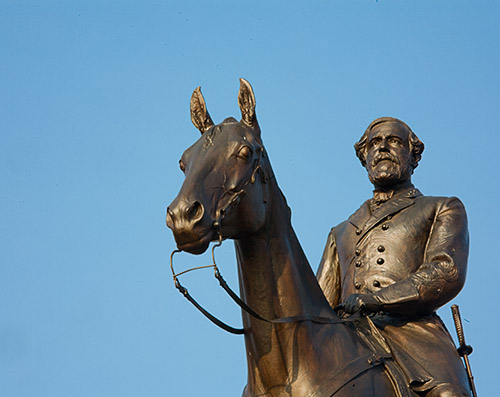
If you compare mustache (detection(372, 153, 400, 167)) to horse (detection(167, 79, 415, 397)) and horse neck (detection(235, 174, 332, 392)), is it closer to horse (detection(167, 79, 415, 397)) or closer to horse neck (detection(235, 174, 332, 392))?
horse (detection(167, 79, 415, 397))

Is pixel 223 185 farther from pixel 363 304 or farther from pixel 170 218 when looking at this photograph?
pixel 363 304

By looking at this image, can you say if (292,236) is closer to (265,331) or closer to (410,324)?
(265,331)

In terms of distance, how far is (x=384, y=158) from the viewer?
9781 mm

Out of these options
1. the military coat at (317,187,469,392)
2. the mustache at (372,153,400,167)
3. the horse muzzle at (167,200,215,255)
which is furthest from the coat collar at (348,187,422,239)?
the horse muzzle at (167,200,215,255)

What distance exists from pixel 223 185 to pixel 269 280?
35.9 inches

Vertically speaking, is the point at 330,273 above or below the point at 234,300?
above

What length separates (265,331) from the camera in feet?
24.0

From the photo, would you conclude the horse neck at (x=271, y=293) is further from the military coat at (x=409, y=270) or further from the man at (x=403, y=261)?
the military coat at (x=409, y=270)

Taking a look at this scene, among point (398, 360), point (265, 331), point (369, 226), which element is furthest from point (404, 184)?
point (265, 331)

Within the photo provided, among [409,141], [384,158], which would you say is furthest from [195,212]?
[409,141]

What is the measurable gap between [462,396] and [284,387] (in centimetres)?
176

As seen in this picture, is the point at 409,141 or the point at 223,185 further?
the point at 409,141

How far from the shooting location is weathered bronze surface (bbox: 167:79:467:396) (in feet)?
23.4

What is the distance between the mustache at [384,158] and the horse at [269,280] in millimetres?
2351
